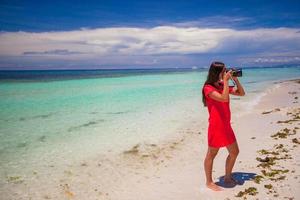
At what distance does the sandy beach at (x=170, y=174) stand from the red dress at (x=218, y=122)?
1016 millimetres

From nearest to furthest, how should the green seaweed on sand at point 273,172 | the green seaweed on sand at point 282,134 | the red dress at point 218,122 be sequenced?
the red dress at point 218,122, the green seaweed on sand at point 273,172, the green seaweed on sand at point 282,134

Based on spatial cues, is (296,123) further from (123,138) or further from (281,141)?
(123,138)

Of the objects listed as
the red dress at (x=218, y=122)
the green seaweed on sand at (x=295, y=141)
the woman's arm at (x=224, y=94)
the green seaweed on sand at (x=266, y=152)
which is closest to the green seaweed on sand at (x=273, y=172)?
the green seaweed on sand at (x=266, y=152)

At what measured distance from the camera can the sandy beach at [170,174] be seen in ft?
18.6

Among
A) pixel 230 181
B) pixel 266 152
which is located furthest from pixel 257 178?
pixel 266 152

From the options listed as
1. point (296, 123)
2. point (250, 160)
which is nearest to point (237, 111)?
point (296, 123)

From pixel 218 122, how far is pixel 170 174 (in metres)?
2.42

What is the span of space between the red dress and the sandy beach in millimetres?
1016

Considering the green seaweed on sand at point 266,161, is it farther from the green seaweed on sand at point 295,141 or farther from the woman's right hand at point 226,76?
the woman's right hand at point 226,76

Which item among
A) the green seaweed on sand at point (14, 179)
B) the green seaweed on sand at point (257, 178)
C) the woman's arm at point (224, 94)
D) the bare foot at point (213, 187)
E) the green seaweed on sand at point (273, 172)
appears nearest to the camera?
the woman's arm at point (224, 94)

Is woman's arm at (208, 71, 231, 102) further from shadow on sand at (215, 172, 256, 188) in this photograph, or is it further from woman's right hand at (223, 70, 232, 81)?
shadow on sand at (215, 172, 256, 188)

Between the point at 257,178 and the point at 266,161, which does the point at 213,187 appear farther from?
the point at 266,161

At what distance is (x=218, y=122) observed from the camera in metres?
5.14

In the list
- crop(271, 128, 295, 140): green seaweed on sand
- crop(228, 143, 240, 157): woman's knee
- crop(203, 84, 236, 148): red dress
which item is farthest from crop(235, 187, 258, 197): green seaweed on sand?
crop(271, 128, 295, 140): green seaweed on sand
